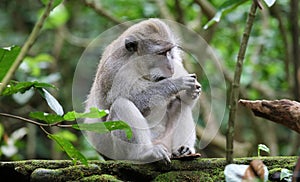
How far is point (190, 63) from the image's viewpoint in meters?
8.16

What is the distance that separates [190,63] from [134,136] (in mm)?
3743

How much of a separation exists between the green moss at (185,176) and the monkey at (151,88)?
0.76 meters

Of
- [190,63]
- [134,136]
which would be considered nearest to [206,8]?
[190,63]

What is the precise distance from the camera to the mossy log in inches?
152

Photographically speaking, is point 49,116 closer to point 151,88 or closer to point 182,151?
point 182,151

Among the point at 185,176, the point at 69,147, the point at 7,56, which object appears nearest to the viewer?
the point at 7,56

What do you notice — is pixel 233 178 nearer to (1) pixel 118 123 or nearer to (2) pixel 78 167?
(1) pixel 118 123

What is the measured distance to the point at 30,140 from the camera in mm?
9188

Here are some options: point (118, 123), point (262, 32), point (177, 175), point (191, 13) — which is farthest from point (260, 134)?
point (118, 123)

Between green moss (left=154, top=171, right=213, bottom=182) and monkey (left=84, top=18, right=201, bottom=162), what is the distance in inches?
29.8

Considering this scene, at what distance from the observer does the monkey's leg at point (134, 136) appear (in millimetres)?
4551

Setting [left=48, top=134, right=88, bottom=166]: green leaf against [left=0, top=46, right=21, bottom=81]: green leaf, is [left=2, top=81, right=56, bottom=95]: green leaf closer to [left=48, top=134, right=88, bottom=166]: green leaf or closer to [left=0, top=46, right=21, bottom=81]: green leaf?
[left=0, top=46, right=21, bottom=81]: green leaf

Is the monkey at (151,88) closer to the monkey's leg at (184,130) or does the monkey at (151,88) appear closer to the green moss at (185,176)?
the monkey's leg at (184,130)

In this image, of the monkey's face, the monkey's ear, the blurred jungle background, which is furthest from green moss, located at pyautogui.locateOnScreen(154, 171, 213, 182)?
the blurred jungle background
